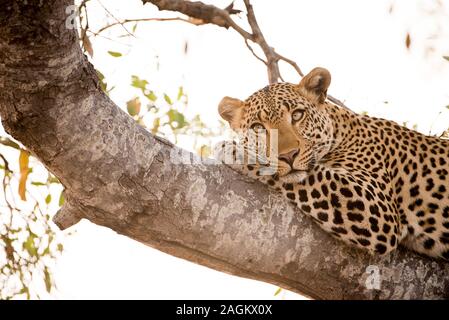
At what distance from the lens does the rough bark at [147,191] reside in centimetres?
365

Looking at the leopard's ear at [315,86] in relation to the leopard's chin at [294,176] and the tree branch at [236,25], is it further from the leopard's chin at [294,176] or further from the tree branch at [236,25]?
the leopard's chin at [294,176]

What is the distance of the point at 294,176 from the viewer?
5.29 meters

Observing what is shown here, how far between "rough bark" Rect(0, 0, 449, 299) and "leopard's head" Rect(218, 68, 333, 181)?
0.93 m

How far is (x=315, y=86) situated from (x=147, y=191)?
9.44 ft

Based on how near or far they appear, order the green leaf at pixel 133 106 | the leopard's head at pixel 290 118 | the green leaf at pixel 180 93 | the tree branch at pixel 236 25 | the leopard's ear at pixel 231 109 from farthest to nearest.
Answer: the tree branch at pixel 236 25, the green leaf at pixel 180 93, the leopard's ear at pixel 231 109, the green leaf at pixel 133 106, the leopard's head at pixel 290 118

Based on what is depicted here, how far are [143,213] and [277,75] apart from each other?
10.9ft

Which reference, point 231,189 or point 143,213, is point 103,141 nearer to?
point 143,213

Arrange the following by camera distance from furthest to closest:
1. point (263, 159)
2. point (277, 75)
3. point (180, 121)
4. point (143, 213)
A: point (277, 75), point (180, 121), point (263, 159), point (143, 213)

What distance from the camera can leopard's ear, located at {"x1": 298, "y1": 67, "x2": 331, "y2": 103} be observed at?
649 centimetres

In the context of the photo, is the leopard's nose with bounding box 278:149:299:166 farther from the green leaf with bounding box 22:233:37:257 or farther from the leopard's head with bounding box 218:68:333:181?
the green leaf with bounding box 22:233:37:257

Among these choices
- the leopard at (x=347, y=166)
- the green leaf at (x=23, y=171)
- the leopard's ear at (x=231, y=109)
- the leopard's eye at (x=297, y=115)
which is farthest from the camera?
the leopard's ear at (x=231, y=109)

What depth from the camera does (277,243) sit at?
4.66 meters

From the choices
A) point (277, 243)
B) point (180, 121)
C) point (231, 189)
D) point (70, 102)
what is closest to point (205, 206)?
point (231, 189)

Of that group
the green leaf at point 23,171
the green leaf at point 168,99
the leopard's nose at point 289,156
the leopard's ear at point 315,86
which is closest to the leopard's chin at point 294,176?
the leopard's nose at point 289,156
